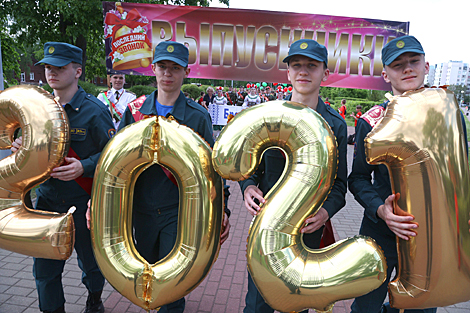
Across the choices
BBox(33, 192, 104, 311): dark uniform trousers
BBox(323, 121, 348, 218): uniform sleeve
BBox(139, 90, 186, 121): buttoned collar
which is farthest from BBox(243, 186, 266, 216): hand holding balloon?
BBox(33, 192, 104, 311): dark uniform trousers

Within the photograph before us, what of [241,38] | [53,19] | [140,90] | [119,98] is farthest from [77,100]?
[140,90]

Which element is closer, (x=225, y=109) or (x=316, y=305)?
(x=316, y=305)

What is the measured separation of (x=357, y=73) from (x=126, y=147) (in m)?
5.66

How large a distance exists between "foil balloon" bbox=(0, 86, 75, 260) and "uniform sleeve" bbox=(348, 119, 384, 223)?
1.70 metres

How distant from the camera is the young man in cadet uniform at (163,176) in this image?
1.97m

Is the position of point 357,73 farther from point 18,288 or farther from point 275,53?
point 18,288

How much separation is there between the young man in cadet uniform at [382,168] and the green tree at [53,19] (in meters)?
12.1

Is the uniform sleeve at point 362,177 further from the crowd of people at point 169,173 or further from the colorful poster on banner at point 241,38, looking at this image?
the colorful poster on banner at point 241,38

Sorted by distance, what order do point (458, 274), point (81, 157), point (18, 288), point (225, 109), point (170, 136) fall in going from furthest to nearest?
point (225, 109)
point (18, 288)
point (81, 157)
point (170, 136)
point (458, 274)

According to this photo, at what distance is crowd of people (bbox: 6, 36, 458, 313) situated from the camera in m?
1.70

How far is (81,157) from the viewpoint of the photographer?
217 cm

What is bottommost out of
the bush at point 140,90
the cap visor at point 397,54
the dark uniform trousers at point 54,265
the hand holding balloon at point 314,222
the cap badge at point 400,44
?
the dark uniform trousers at point 54,265

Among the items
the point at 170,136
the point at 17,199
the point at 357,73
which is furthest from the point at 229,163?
the point at 357,73

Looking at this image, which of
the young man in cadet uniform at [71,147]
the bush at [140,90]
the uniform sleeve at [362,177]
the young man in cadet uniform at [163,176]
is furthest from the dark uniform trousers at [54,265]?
the bush at [140,90]
